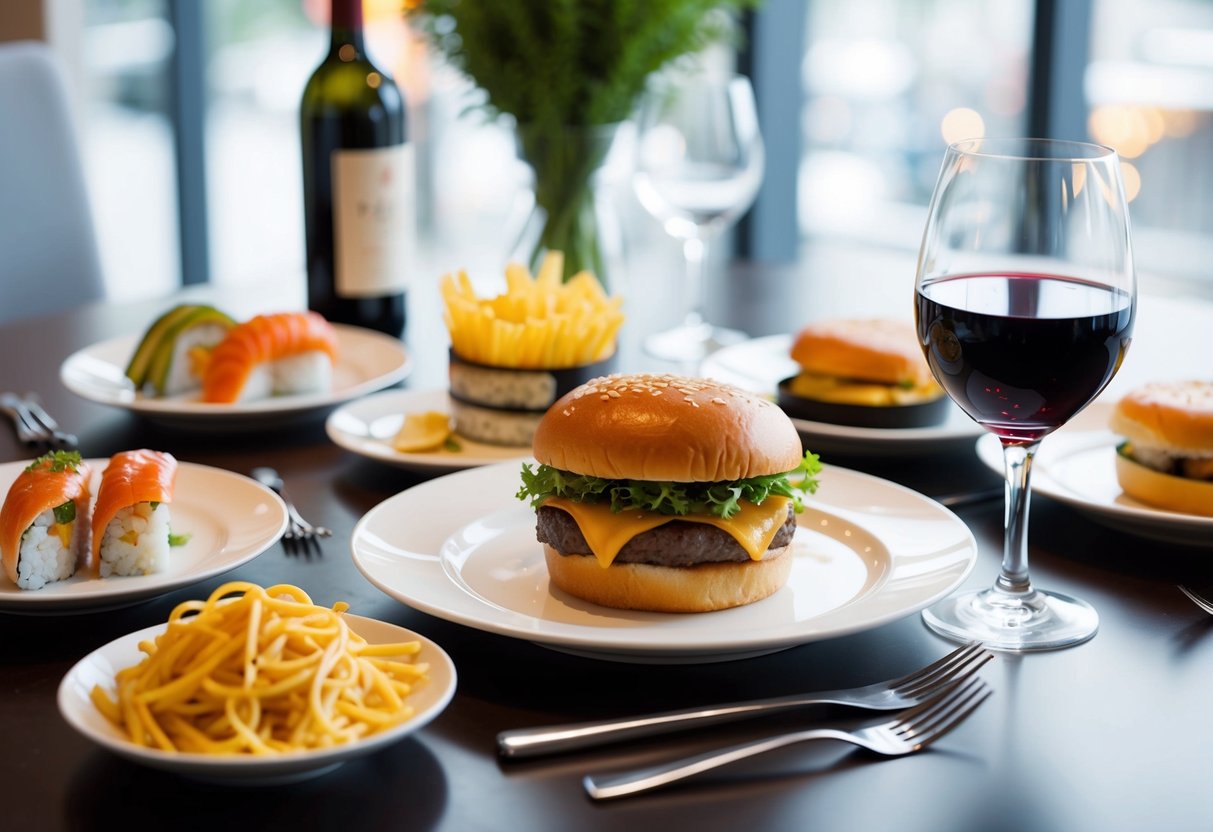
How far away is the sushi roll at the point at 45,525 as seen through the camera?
1.22 metres

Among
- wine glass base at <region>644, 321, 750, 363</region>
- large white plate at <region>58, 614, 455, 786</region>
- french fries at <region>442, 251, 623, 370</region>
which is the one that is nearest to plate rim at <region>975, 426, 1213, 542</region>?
french fries at <region>442, 251, 623, 370</region>

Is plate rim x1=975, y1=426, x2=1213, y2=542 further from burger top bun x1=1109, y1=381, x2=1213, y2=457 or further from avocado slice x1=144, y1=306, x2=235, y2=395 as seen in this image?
avocado slice x1=144, y1=306, x2=235, y2=395

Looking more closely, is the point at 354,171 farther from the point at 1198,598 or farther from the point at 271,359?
the point at 1198,598

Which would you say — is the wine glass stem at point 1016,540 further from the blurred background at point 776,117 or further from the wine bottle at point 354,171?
the blurred background at point 776,117

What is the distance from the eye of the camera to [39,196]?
3098mm

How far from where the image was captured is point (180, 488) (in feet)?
4.97

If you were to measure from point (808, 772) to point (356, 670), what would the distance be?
0.35m

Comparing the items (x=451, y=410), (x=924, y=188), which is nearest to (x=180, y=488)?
(x=451, y=410)

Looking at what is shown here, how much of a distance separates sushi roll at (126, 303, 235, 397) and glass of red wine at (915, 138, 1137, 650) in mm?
1140

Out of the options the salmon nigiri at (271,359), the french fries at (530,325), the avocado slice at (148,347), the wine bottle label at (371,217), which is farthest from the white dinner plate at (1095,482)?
the avocado slice at (148,347)

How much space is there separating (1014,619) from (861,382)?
634mm

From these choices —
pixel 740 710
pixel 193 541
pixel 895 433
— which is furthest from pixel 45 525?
pixel 895 433

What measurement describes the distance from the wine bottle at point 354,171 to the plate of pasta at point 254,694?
1.28 metres

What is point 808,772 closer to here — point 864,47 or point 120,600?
point 120,600
